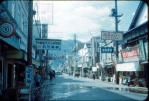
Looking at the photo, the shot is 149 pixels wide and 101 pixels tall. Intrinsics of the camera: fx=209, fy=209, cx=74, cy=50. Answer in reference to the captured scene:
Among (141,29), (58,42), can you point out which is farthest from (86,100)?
(141,29)

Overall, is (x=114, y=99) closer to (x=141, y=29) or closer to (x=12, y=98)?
(x=12, y=98)

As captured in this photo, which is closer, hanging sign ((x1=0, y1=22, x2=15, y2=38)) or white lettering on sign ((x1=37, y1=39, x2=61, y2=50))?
hanging sign ((x1=0, y1=22, x2=15, y2=38))

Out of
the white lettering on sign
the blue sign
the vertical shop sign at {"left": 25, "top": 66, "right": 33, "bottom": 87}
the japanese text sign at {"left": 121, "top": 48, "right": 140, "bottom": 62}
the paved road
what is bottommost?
the paved road

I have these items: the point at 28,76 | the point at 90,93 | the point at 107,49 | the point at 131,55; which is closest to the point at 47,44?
the point at 90,93

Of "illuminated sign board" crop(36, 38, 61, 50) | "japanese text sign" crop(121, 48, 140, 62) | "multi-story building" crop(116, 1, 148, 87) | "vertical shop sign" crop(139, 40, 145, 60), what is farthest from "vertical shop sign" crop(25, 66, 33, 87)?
"japanese text sign" crop(121, 48, 140, 62)

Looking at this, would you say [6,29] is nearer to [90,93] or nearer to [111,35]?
[90,93]

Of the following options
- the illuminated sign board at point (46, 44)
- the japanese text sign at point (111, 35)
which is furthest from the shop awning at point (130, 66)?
the illuminated sign board at point (46, 44)

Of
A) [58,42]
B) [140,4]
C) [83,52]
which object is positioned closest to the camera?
[58,42]

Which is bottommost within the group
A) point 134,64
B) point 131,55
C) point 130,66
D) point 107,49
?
point 130,66

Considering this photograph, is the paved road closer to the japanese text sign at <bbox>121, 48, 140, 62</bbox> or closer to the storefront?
the storefront

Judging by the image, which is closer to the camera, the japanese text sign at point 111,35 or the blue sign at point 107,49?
the japanese text sign at point 111,35

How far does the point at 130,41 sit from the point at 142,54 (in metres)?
5.45

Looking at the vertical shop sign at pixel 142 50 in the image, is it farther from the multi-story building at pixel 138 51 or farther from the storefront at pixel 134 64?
the storefront at pixel 134 64

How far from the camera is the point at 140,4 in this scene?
2769 centimetres
